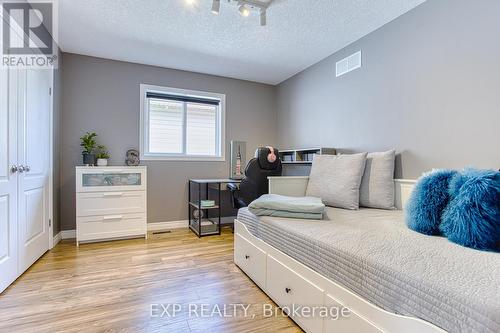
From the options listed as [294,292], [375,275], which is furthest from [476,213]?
[294,292]

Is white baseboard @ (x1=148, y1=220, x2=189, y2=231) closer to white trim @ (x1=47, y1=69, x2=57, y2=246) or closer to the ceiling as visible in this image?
white trim @ (x1=47, y1=69, x2=57, y2=246)

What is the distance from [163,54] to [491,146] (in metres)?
3.25

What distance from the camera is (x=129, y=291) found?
5.78 ft

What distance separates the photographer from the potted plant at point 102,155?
296 cm

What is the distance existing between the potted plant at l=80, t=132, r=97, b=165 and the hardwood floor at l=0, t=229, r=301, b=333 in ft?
3.20

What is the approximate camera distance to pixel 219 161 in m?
3.79

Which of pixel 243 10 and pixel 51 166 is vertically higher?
pixel 243 10

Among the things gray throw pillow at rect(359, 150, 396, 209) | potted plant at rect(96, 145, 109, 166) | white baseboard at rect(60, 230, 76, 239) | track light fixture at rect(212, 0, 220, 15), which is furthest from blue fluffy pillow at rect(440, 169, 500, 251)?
white baseboard at rect(60, 230, 76, 239)

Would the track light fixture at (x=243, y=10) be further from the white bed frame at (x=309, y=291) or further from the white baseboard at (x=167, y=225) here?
the white baseboard at (x=167, y=225)

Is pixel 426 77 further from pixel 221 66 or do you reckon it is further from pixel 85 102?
pixel 85 102

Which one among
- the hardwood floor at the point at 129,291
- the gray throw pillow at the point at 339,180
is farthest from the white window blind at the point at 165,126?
the gray throw pillow at the point at 339,180

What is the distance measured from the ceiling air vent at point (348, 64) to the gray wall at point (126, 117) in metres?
1.53

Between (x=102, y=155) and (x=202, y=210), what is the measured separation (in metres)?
1.46

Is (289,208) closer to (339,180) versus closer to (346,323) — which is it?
(339,180)
